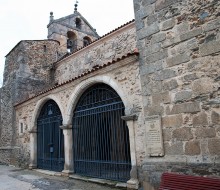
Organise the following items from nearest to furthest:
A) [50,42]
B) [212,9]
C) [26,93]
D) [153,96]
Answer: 1. [212,9]
2. [153,96]
3. [26,93]
4. [50,42]

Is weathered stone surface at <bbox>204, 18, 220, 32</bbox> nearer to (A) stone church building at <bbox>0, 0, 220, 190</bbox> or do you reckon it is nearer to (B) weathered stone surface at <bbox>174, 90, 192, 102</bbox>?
(A) stone church building at <bbox>0, 0, 220, 190</bbox>

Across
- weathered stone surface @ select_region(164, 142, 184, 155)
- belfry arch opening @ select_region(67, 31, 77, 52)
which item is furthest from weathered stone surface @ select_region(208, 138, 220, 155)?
belfry arch opening @ select_region(67, 31, 77, 52)

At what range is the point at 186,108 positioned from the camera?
3732mm

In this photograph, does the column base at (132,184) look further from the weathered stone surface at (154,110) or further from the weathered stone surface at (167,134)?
the weathered stone surface at (154,110)

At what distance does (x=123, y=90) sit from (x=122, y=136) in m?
1.16

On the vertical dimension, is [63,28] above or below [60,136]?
above

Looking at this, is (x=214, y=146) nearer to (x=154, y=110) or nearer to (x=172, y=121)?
(x=172, y=121)

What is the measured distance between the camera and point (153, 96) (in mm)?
4219

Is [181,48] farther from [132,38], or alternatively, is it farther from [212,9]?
[132,38]

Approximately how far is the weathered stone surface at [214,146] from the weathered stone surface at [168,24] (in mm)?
2020

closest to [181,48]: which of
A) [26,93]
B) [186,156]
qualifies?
[186,156]

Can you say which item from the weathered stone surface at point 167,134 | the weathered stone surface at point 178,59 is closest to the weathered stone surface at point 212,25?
the weathered stone surface at point 178,59

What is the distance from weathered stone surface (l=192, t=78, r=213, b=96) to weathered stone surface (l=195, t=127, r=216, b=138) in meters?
0.54

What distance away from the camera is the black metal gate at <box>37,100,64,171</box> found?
787 centimetres
